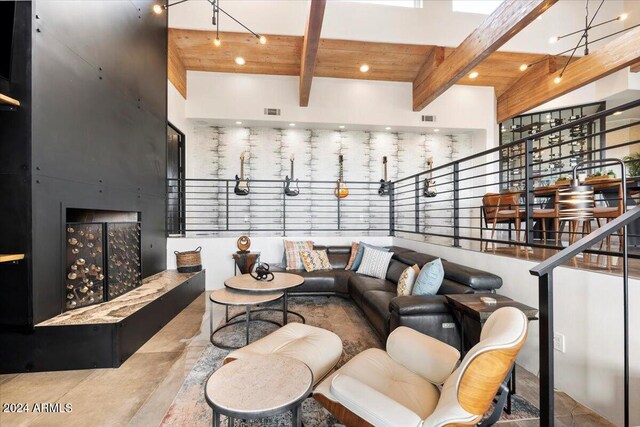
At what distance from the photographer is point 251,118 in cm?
584

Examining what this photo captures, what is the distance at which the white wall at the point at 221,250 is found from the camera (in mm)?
4566

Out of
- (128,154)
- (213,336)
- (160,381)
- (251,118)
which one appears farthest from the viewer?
(251,118)

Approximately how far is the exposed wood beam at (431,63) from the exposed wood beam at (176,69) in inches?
184

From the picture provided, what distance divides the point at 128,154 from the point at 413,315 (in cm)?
364

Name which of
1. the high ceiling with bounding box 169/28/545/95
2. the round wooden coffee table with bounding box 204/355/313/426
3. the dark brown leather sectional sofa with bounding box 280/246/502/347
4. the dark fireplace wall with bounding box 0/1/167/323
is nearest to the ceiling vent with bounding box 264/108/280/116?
the high ceiling with bounding box 169/28/545/95

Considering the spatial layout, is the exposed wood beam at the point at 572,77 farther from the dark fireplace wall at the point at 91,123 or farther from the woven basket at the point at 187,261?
the woven basket at the point at 187,261

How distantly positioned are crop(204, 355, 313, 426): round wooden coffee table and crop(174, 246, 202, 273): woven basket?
3158mm

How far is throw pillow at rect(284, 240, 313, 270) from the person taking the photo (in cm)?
433

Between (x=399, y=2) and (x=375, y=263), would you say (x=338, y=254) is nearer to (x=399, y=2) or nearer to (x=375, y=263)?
(x=375, y=263)

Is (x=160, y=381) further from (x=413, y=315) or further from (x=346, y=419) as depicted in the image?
(x=413, y=315)

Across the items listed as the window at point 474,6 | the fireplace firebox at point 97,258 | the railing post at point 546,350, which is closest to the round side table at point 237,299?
the fireplace firebox at point 97,258

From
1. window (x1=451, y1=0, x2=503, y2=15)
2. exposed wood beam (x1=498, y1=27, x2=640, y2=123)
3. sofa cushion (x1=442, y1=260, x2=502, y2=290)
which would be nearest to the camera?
sofa cushion (x1=442, y1=260, x2=502, y2=290)

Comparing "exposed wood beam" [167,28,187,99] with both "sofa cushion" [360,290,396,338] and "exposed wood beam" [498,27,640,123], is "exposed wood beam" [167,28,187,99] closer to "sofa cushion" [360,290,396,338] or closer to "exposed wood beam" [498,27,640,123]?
"sofa cushion" [360,290,396,338]

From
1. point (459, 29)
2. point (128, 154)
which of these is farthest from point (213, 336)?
point (459, 29)
